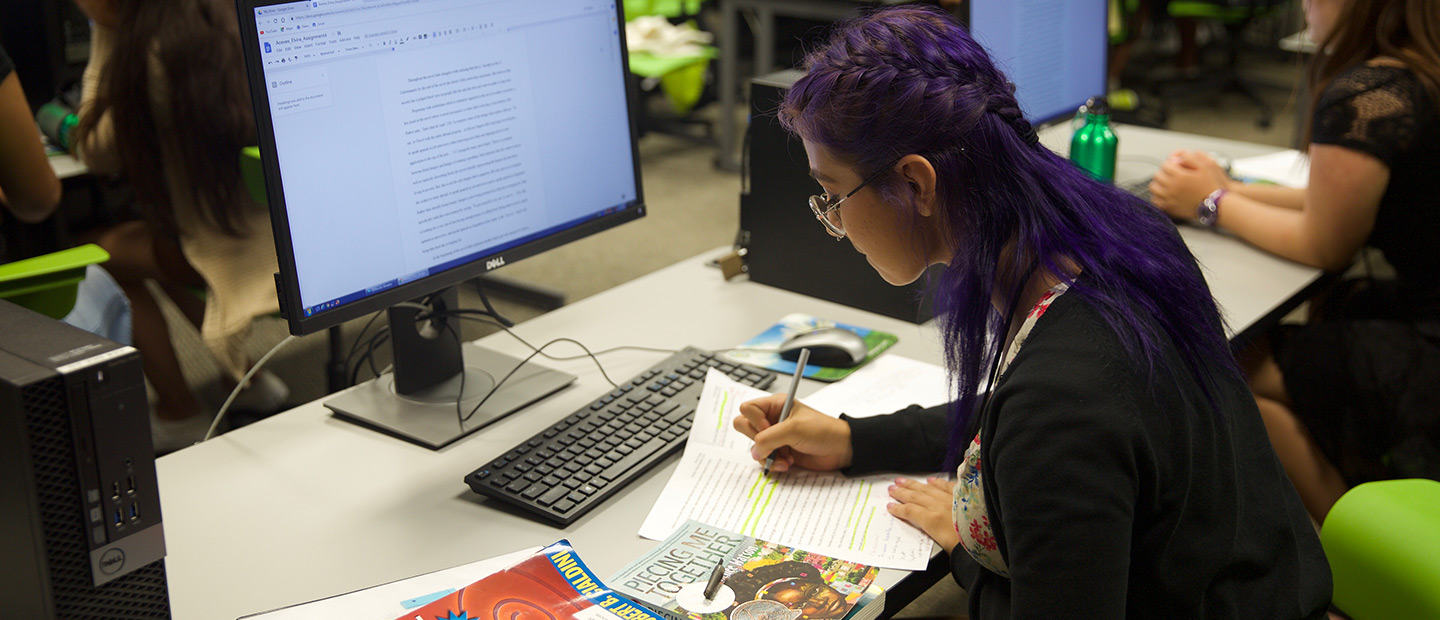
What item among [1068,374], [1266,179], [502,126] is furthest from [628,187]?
[1266,179]

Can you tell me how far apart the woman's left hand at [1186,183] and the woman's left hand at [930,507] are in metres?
1.04

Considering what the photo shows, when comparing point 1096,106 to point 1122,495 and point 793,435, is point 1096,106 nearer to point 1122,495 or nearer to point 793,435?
point 793,435

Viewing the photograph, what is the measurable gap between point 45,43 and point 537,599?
7.46ft

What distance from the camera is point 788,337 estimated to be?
149 centimetres

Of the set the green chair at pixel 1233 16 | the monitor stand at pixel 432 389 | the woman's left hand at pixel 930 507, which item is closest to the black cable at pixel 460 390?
the monitor stand at pixel 432 389

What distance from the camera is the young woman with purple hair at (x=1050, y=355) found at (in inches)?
31.0

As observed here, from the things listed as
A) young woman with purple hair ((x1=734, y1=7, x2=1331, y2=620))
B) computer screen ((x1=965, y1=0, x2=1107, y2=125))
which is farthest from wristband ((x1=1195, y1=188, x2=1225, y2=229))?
young woman with purple hair ((x1=734, y1=7, x2=1331, y2=620))

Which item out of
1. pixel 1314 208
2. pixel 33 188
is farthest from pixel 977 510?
pixel 33 188

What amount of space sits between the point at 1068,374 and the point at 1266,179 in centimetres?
163

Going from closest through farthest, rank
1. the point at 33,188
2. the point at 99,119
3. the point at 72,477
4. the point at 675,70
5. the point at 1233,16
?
the point at 72,477
the point at 33,188
the point at 99,119
the point at 675,70
the point at 1233,16

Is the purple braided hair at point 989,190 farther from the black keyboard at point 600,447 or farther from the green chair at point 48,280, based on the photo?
the green chair at point 48,280

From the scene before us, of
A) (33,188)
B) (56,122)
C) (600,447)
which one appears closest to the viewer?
(600,447)

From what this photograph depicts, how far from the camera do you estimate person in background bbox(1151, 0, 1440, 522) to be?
1618 millimetres

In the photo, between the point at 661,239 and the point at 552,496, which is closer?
the point at 552,496
